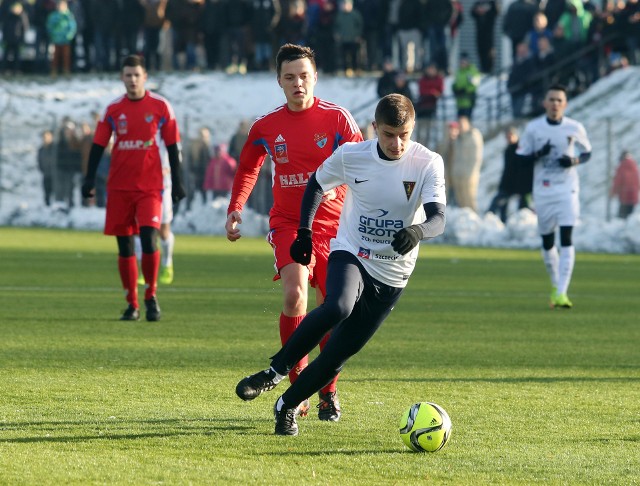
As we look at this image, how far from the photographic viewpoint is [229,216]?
814 centimetres

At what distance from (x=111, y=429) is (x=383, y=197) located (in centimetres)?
176

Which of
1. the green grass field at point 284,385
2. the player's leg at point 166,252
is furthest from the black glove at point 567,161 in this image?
the player's leg at point 166,252

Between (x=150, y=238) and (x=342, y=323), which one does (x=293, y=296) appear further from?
(x=150, y=238)

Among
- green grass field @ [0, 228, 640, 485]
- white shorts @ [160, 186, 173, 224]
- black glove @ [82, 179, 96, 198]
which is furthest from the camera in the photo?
white shorts @ [160, 186, 173, 224]

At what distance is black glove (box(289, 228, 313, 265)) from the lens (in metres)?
7.22

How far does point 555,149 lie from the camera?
50.6 ft

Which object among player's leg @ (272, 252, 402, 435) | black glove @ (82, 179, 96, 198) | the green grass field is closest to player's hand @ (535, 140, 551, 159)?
the green grass field

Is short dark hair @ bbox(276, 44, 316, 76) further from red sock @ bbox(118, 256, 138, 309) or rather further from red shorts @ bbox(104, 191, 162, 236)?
red sock @ bbox(118, 256, 138, 309)

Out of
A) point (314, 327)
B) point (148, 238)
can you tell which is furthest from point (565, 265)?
point (314, 327)

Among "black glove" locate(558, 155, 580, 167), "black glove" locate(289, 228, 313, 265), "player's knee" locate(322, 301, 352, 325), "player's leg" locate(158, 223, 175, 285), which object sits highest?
"black glove" locate(558, 155, 580, 167)

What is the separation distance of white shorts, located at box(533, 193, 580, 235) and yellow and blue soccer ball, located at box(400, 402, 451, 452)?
A: 861cm

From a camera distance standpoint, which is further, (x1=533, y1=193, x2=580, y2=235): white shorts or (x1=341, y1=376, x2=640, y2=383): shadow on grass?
(x1=533, y1=193, x2=580, y2=235): white shorts

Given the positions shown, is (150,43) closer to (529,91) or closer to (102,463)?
(529,91)

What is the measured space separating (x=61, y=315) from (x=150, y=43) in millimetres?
22599
